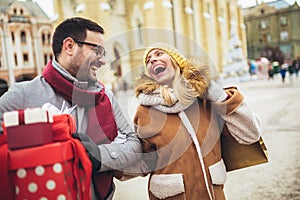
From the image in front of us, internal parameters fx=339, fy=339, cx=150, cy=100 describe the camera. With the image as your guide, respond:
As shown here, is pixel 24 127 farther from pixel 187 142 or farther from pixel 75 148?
pixel 187 142

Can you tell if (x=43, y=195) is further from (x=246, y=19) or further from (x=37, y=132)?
(x=246, y=19)

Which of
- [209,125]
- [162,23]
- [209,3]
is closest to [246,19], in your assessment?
[209,3]

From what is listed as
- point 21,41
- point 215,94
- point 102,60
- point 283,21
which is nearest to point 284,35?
point 283,21

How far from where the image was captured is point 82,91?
1260mm

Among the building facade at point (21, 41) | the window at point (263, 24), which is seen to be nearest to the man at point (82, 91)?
the building facade at point (21, 41)

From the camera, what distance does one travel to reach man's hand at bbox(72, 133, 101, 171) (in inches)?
44.6

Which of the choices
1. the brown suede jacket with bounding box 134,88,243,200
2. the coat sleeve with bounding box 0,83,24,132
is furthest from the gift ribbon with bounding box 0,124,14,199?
the brown suede jacket with bounding box 134,88,243,200

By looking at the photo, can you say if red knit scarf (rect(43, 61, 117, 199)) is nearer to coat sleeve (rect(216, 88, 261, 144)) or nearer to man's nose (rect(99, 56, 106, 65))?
man's nose (rect(99, 56, 106, 65))

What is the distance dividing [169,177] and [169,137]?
0.57ft

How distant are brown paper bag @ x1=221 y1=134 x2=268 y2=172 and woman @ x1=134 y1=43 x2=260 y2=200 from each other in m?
0.13

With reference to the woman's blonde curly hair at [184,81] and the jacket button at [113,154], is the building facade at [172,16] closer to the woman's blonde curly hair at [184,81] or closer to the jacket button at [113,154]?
the woman's blonde curly hair at [184,81]

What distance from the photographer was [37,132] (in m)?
0.99

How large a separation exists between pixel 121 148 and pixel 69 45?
1.44 feet

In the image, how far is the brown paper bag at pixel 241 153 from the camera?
1604mm
